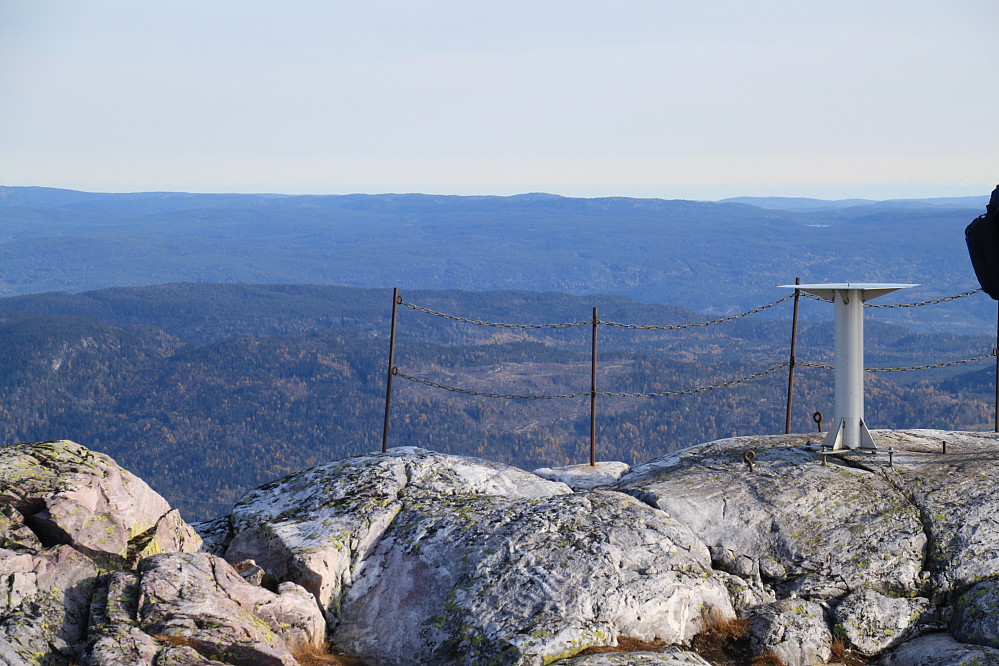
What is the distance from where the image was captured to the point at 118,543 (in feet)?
28.4

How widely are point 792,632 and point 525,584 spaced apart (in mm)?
2664

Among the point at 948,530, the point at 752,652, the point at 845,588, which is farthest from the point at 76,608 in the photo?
the point at 948,530

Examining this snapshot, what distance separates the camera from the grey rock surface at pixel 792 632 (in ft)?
28.5

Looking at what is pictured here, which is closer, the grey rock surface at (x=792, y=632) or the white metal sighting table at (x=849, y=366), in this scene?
→ the grey rock surface at (x=792, y=632)

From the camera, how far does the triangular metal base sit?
1169 centimetres

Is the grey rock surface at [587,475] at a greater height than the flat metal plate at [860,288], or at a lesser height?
lesser

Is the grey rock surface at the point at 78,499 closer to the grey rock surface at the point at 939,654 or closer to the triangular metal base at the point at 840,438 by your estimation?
the grey rock surface at the point at 939,654

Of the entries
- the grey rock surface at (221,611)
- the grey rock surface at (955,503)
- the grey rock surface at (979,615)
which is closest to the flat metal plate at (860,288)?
the grey rock surface at (955,503)

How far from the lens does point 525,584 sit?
28.8 feet

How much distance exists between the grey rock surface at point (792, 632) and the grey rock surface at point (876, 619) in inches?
8.6

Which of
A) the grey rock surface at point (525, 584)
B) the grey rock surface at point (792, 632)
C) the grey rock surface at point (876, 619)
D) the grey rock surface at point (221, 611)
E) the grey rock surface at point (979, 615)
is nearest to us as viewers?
the grey rock surface at point (221, 611)

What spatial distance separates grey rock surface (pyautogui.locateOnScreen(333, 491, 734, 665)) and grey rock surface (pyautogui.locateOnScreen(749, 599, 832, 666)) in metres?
0.40

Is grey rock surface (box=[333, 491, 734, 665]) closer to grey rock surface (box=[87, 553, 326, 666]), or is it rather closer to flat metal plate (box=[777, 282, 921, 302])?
grey rock surface (box=[87, 553, 326, 666])

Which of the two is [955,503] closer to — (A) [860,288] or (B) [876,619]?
(B) [876,619]
